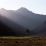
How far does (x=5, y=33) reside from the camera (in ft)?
641

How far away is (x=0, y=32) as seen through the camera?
7608 inches

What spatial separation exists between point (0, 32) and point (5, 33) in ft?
23.2
